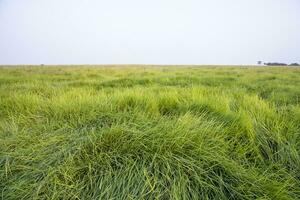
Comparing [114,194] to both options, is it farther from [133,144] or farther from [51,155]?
[51,155]

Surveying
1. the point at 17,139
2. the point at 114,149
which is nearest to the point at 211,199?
the point at 114,149

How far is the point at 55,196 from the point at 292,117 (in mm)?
2475

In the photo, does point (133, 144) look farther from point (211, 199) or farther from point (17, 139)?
point (17, 139)

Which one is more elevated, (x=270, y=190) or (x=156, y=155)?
(x=156, y=155)

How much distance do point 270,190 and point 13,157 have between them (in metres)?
1.89

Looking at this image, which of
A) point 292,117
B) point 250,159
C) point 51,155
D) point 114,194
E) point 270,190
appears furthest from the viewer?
point 292,117

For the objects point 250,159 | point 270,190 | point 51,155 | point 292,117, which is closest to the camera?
point 270,190

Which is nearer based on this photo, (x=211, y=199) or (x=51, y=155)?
(x=211, y=199)

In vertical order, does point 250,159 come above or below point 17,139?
below

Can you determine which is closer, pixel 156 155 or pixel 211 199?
pixel 211 199

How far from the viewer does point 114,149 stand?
1.81 metres

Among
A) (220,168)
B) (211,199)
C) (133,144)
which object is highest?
(133,144)

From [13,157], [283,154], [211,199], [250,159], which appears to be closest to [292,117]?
[283,154]

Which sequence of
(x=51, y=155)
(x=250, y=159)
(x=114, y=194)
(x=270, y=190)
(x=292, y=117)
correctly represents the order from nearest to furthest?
(x=114, y=194)
(x=270, y=190)
(x=51, y=155)
(x=250, y=159)
(x=292, y=117)
